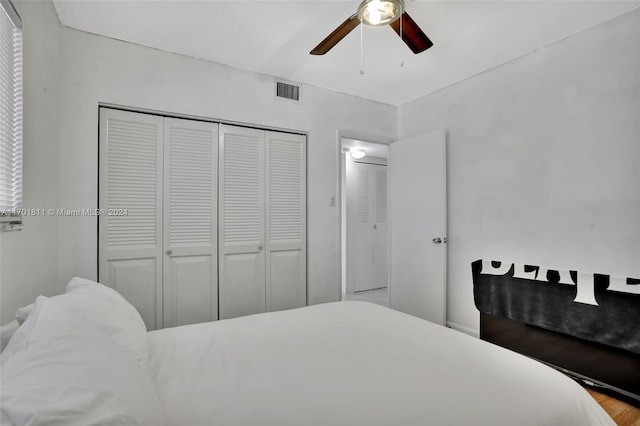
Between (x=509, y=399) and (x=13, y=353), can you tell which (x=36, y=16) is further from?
(x=509, y=399)

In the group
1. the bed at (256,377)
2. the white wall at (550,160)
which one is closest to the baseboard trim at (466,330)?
the white wall at (550,160)

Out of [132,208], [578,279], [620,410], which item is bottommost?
[620,410]

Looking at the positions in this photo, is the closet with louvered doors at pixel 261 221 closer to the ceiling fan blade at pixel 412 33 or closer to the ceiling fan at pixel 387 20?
the ceiling fan at pixel 387 20

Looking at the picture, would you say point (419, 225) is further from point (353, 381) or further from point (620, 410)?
point (353, 381)

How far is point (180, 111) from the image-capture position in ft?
9.25

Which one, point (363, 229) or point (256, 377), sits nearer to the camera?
point (256, 377)

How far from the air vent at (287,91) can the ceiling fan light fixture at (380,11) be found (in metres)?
1.60

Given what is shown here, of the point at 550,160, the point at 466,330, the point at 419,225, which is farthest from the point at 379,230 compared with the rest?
the point at 550,160

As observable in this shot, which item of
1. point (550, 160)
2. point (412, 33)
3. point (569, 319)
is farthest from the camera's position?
point (550, 160)

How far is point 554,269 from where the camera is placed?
2.52m

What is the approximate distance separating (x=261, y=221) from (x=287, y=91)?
1.32m

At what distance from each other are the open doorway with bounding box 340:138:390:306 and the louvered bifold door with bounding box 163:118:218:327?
8.54ft

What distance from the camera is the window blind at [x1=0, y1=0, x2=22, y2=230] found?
133cm

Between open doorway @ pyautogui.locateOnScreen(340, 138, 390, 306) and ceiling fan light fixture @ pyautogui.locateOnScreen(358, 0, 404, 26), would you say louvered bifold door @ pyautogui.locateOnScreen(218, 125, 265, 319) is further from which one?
open doorway @ pyautogui.locateOnScreen(340, 138, 390, 306)
